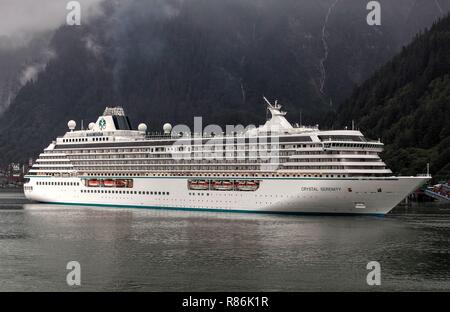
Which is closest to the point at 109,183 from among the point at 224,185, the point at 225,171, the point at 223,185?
the point at 223,185

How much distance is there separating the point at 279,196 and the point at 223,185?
9116 millimetres

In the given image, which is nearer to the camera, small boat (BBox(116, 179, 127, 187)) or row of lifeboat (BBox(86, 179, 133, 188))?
row of lifeboat (BBox(86, 179, 133, 188))

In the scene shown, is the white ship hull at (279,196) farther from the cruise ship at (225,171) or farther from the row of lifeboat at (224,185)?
the row of lifeboat at (224,185)

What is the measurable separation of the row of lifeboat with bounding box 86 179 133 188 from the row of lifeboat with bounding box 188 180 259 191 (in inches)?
444

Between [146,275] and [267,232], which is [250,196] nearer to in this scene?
[267,232]

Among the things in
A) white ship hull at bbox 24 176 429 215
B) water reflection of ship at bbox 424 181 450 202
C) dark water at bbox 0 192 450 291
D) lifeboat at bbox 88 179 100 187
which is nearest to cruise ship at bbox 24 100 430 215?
lifeboat at bbox 88 179 100 187

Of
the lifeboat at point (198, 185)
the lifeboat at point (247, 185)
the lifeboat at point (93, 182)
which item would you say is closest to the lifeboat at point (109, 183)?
the lifeboat at point (93, 182)

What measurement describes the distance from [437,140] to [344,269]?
129 meters

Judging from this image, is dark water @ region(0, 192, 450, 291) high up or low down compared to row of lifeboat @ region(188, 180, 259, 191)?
down

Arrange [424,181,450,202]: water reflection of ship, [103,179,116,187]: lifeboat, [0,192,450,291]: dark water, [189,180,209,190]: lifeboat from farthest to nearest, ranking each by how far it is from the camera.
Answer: [424,181,450,202]: water reflection of ship, [103,179,116,187]: lifeboat, [189,180,209,190]: lifeboat, [0,192,450,291]: dark water

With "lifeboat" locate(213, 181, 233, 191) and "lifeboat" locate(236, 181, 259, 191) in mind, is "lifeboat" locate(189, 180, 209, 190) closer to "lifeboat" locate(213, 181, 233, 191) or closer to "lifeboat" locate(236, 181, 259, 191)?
"lifeboat" locate(213, 181, 233, 191)

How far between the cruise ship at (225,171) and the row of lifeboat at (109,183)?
0.33ft

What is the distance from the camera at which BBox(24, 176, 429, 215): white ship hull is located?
79938mm
